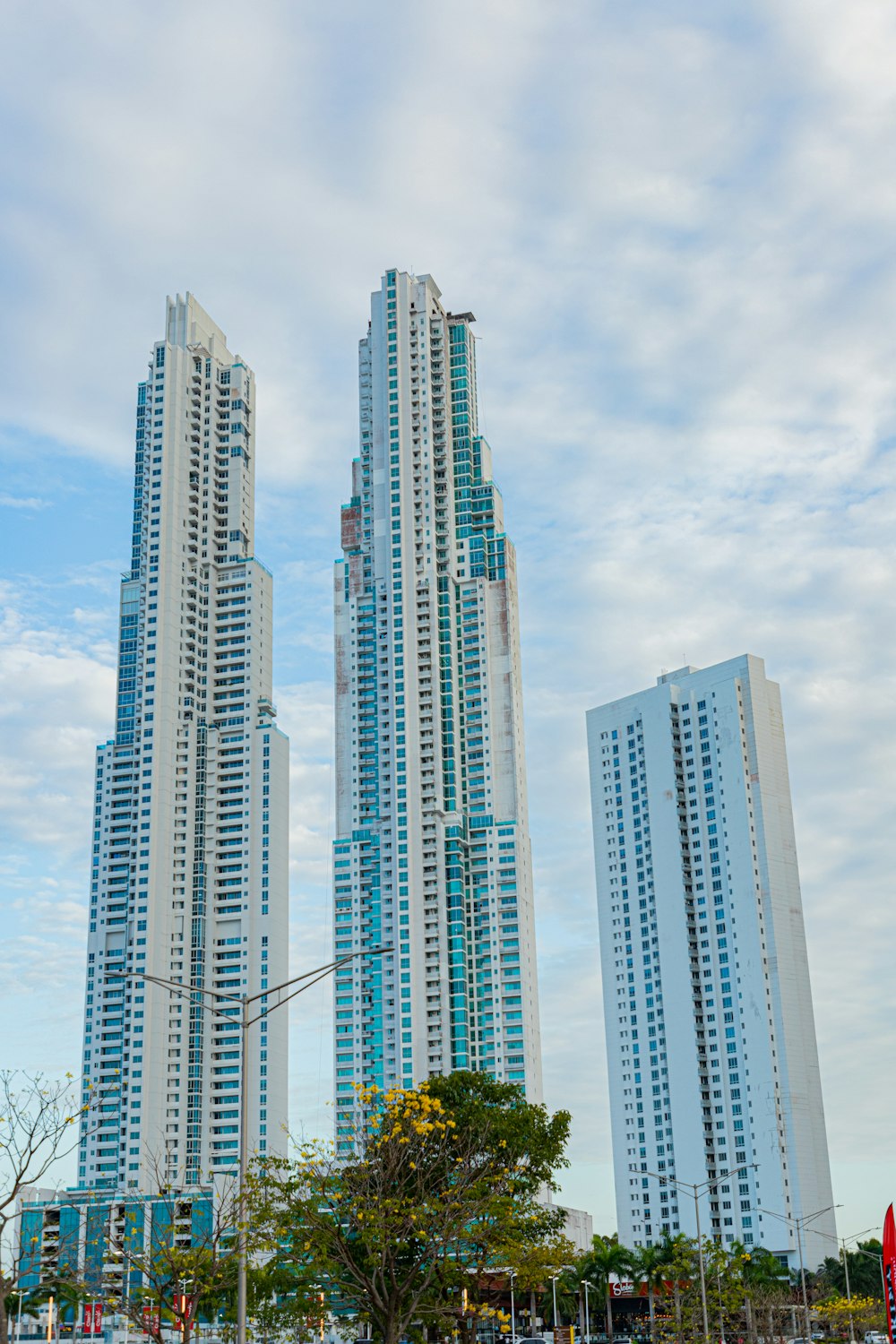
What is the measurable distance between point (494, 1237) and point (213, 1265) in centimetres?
1445

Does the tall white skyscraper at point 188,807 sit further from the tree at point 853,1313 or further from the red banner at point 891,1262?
the red banner at point 891,1262

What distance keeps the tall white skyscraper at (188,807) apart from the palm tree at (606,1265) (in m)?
42.9

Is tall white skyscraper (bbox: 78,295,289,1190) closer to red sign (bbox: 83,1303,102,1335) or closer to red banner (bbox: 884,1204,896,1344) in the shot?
red sign (bbox: 83,1303,102,1335)

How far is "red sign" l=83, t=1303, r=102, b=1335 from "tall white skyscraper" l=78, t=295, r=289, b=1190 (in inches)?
878

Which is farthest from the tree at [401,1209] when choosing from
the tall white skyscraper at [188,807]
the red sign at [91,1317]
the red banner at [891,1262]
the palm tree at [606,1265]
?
the tall white skyscraper at [188,807]

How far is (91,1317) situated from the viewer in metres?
98.9

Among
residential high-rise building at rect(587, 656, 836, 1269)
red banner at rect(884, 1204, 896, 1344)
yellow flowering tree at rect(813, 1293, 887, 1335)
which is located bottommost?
yellow flowering tree at rect(813, 1293, 887, 1335)

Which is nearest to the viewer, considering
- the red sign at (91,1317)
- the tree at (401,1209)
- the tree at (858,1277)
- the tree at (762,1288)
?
the tree at (401,1209)

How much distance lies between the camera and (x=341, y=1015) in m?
147

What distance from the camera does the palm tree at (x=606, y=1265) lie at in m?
107

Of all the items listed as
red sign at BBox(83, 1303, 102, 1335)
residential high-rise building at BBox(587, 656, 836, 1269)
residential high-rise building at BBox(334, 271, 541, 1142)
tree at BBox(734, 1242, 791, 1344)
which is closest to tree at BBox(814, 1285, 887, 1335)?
tree at BBox(734, 1242, 791, 1344)

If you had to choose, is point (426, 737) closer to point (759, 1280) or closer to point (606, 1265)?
point (606, 1265)

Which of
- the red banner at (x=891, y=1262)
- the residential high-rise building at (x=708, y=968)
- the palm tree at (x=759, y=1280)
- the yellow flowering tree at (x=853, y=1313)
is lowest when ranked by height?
the yellow flowering tree at (x=853, y=1313)

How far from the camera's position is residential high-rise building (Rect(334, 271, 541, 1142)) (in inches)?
5679
